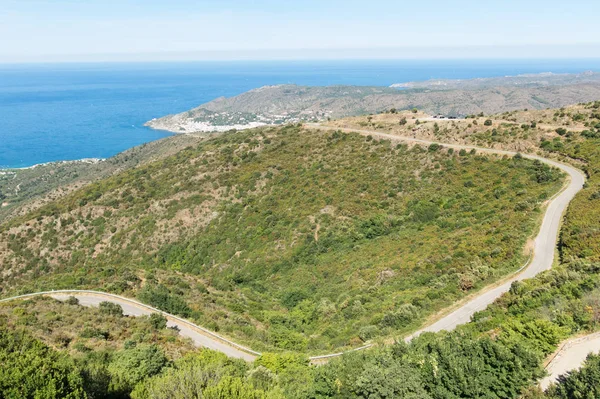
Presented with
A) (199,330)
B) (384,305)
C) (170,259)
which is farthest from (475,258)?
(170,259)

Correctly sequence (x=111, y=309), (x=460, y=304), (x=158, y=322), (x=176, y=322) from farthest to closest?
(x=176, y=322), (x=111, y=309), (x=158, y=322), (x=460, y=304)

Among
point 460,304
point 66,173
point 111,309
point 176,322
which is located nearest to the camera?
point 460,304

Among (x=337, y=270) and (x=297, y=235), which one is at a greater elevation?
(x=297, y=235)

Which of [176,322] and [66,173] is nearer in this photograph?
[176,322]

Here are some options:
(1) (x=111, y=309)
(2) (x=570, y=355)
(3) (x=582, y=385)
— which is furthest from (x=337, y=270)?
(3) (x=582, y=385)

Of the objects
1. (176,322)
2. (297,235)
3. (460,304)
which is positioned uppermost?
(460,304)

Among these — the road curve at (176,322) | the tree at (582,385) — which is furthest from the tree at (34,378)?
the tree at (582,385)

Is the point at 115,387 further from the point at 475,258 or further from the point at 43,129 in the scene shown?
the point at 43,129

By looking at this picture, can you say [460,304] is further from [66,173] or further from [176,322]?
[66,173]
